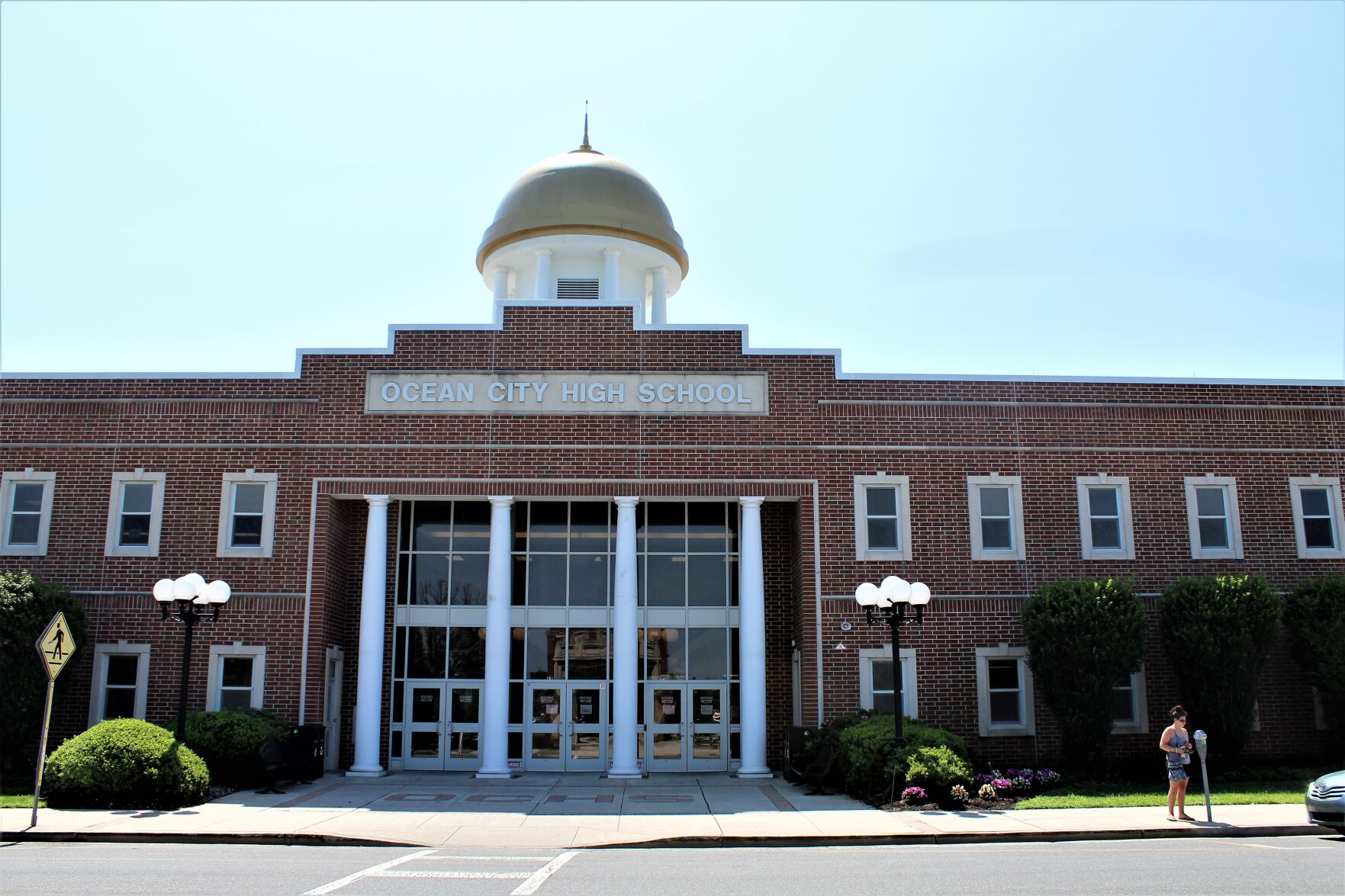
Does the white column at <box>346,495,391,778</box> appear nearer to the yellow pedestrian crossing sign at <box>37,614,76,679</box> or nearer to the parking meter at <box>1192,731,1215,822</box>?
the yellow pedestrian crossing sign at <box>37,614,76,679</box>

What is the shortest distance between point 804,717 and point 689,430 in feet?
21.2

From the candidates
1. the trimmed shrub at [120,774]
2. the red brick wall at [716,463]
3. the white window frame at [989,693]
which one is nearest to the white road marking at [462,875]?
the trimmed shrub at [120,774]

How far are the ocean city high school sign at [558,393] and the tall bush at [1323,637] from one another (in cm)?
1177

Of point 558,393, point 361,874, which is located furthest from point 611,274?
point 361,874

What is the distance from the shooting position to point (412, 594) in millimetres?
25297

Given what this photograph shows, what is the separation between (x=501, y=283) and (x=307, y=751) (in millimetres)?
13015

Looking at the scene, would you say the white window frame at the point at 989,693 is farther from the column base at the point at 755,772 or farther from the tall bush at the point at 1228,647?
the column base at the point at 755,772

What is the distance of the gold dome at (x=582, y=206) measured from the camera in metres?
27.3

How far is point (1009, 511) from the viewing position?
24.0 m

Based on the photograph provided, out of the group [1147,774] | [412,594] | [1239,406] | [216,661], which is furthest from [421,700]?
[1239,406]

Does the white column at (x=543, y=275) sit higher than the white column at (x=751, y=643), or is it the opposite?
the white column at (x=543, y=275)

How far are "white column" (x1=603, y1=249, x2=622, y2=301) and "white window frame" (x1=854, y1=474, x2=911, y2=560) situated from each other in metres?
7.83

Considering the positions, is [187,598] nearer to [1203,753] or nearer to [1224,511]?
[1203,753]

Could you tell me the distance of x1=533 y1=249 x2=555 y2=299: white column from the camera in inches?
1078
